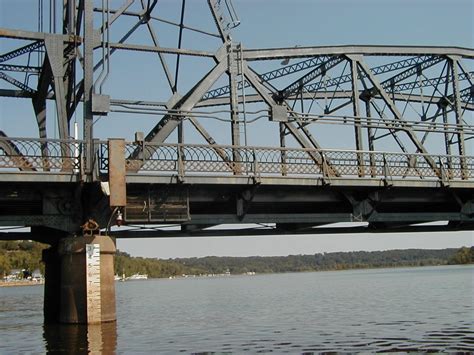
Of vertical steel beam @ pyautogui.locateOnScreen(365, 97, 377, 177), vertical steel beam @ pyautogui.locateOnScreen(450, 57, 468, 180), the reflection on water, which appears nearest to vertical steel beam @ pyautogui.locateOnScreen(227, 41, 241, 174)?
vertical steel beam @ pyautogui.locateOnScreen(365, 97, 377, 177)

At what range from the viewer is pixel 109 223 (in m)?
25.9

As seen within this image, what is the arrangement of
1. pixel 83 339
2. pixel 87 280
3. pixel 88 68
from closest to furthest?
pixel 83 339, pixel 87 280, pixel 88 68

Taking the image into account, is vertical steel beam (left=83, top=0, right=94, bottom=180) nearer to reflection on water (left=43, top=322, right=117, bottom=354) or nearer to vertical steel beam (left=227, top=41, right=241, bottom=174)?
vertical steel beam (left=227, top=41, right=241, bottom=174)

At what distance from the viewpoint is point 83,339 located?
80.0ft

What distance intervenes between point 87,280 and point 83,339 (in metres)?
2.12

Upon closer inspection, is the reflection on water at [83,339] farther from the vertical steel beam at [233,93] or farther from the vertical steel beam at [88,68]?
the vertical steel beam at [233,93]

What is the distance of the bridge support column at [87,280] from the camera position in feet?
81.5

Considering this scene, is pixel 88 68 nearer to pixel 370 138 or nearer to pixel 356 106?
pixel 356 106

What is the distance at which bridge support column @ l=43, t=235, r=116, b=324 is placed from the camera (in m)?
24.8

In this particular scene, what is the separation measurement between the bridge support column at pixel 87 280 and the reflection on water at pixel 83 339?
294mm

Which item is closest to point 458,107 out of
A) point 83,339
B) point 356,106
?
point 356,106

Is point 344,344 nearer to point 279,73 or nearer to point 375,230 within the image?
point 375,230

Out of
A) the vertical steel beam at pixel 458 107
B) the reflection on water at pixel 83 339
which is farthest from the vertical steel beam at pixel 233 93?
the vertical steel beam at pixel 458 107

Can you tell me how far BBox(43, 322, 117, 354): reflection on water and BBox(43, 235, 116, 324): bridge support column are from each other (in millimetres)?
294
